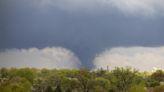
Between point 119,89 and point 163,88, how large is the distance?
Result: 26254mm

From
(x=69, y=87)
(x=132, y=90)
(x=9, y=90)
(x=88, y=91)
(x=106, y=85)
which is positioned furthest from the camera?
(x=106, y=85)

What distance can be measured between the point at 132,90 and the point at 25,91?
3762cm

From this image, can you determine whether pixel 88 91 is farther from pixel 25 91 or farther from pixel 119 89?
pixel 25 91

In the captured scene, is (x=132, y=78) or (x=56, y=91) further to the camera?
(x=132, y=78)

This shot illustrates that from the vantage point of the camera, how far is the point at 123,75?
18862cm

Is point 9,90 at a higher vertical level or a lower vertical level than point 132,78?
lower

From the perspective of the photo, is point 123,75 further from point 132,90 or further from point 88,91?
point 132,90

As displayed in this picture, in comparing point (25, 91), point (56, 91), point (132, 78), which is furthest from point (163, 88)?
point (25, 91)

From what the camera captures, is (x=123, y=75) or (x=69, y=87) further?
(x=123, y=75)

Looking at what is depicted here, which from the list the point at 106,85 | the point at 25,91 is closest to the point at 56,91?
the point at 25,91

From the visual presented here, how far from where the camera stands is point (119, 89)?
614 ft

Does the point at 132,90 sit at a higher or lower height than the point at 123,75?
lower

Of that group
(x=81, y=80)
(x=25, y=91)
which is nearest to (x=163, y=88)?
(x=81, y=80)

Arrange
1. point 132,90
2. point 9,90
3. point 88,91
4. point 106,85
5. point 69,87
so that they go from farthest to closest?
point 106,85 → point 88,91 → point 69,87 → point 132,90 → point 9,90
